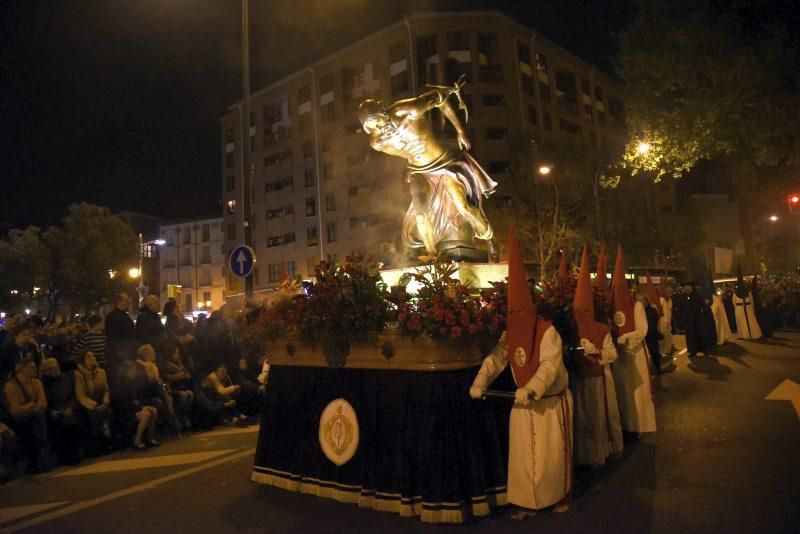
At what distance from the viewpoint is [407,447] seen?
4328mm

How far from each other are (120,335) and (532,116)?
3954 centimetres

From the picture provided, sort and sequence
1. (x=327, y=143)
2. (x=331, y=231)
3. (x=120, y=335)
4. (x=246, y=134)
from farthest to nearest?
1. (x=327, y=143)
2. (x=331, y=231)
3. (x=246, y=134)
4. (x=120, y=335)

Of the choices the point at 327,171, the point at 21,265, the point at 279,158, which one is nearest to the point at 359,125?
the point at 327,171

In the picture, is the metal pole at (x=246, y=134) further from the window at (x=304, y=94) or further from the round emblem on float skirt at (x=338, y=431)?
the window at (x=304, y=94)

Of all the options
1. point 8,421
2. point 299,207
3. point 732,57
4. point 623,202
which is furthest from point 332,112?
point 8,421

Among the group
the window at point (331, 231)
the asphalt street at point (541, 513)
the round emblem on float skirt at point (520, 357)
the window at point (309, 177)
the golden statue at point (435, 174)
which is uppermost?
the window at point (309, 177)

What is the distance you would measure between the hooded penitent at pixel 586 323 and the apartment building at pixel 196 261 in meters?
52.8

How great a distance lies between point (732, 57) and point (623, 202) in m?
25.3

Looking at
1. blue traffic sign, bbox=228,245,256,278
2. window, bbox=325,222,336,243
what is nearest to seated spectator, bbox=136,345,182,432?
blue traffic sign, bbox=228,245,256,278

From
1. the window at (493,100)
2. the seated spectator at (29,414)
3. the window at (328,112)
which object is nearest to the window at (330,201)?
the window at (328,112)

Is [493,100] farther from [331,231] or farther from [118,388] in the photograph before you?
[118,388]

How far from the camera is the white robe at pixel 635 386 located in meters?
6.41

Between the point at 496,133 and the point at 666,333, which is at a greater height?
the point at 496,133

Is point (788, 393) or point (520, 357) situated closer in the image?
point (520, 357)
